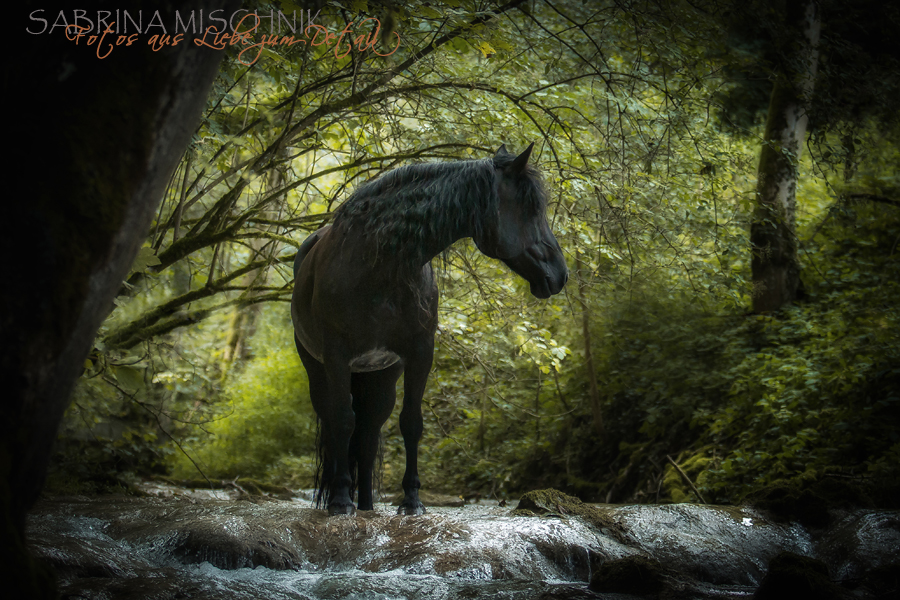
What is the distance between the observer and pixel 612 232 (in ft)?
18.6

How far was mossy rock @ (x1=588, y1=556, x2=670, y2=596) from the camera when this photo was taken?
2.54 meters

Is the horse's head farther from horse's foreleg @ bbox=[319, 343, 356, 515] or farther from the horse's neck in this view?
horse's foreleg @ bbox=[319, 343, 356, 515]

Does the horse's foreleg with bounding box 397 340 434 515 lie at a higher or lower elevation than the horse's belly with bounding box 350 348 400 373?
lower

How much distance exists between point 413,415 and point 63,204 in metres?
2.76

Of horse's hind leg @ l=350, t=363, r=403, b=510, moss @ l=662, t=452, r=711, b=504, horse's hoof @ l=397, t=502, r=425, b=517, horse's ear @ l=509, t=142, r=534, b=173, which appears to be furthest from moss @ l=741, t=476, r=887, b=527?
horse's ear @ l=509, t=142, r=534, b=173

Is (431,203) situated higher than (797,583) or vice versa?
(431,203)

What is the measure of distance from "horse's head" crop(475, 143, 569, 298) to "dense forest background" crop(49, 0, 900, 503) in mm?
632

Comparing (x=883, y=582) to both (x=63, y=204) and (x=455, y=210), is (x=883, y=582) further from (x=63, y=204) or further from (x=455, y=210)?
(x=63, y=204)

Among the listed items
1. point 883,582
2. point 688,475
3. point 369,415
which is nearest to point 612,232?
point 688,475

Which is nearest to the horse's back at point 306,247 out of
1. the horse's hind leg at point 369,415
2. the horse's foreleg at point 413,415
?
the horse's hind leg at point 369,415

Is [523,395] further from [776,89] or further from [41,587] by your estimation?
[41,587]

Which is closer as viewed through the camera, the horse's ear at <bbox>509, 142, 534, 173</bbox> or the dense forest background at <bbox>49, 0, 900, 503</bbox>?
the horse's ear at <bbox>509, 142, 534, 173</bbox>

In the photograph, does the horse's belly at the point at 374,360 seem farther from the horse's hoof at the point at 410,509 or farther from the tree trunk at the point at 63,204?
the tree trunk at the point at 63,204

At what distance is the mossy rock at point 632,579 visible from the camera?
8.32ft
